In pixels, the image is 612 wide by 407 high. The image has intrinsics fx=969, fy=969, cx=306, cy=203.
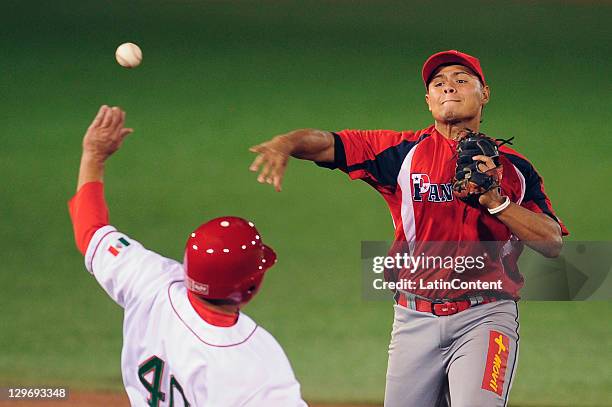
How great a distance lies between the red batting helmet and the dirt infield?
2897 millimetres

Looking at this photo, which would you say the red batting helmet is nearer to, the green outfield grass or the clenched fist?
the clenched fist

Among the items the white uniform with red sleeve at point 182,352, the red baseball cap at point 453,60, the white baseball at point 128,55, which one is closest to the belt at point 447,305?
the red baseball cap at point 453,60

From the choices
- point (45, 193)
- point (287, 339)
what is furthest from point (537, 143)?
point (45, 193)

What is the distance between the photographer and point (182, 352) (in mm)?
2795

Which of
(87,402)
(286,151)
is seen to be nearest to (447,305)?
(286,151)

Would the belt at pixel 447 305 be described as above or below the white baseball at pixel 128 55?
below

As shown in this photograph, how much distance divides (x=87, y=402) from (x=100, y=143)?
2.63m

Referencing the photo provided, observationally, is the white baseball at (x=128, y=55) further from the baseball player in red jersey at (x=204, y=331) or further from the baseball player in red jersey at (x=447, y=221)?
the baseball player in red jersey at (x=204, y=331)

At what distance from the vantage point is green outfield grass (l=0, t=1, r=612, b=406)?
586 centimetres

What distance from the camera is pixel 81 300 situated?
19.7 ft

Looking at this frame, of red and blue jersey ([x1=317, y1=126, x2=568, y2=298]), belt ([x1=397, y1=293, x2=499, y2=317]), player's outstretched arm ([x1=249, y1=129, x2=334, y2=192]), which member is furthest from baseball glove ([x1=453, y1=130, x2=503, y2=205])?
player's outstretched arm ([x1=249, y1=129, x2=334, y2=192])

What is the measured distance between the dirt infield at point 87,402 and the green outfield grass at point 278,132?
77mm

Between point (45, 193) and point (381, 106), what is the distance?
230 cm

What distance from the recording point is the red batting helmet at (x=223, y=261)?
2.77m
